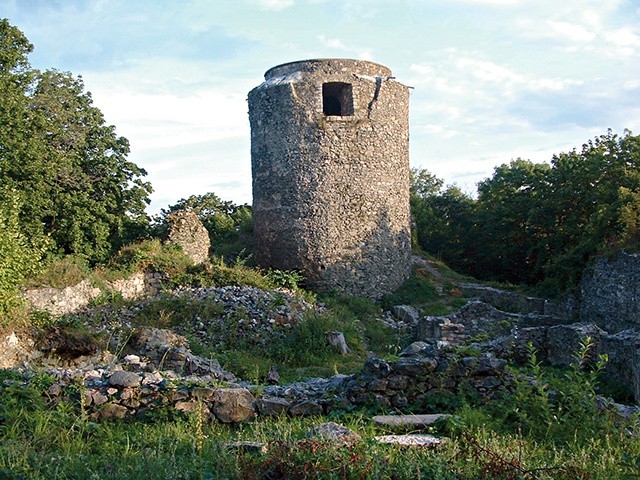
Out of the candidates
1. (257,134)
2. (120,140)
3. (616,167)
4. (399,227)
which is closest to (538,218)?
(616,167)

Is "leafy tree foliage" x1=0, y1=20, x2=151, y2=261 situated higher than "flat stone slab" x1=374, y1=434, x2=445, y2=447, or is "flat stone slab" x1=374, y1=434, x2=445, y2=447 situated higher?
"leafy tree foliage" x1=0, y1=20, x2=151, y2=261

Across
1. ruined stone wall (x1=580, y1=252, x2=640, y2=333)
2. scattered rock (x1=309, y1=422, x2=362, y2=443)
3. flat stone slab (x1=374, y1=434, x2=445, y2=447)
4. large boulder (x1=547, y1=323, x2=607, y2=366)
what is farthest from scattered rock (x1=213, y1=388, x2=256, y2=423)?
ruined stone wall (x1=580, y1=252, x2=640, y2=333)

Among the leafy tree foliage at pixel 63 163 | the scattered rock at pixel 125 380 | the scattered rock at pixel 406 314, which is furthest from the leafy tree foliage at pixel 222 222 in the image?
the scattered rock at pixel 125 380

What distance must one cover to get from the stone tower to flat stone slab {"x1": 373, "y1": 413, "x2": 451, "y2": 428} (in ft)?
39.2

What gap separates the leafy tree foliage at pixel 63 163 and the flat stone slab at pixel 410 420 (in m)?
13.3

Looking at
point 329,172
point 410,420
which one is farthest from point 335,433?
point 329,172

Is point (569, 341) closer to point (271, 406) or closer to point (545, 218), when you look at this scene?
point (271, 406)

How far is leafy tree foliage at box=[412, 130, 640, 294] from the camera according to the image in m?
15.4

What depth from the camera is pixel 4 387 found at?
6867 millimetres

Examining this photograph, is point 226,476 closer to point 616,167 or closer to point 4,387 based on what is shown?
point 4,387

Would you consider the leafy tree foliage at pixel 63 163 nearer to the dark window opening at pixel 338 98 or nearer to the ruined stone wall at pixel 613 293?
the dark window opening at pixel 338 98

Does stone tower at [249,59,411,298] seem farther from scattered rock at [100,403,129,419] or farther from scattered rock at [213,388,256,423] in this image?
scattered rock at [100,403,129,419]

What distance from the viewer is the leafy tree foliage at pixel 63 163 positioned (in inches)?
669

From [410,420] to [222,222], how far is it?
1916cm
